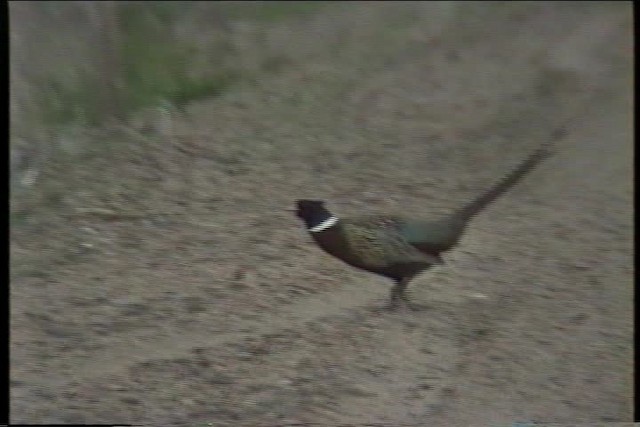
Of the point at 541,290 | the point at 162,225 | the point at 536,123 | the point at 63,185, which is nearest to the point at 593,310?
the point at 541,290

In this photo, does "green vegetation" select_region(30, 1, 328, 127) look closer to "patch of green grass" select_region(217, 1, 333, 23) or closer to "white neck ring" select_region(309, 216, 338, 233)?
"patch of green grass" select_region(217, 1, 333, 23)

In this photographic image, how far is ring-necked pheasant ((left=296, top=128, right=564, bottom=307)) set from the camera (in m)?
1.62

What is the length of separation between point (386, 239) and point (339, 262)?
0.13 meters

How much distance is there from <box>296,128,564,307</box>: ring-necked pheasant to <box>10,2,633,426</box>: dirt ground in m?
0.03

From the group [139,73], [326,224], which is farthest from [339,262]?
[139,73]

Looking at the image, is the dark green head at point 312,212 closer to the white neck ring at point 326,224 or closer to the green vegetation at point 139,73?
the white neck ring at point 326,224

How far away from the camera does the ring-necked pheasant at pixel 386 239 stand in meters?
1.62

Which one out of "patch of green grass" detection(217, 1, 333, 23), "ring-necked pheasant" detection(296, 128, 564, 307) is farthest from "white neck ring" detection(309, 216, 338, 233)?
"patch of green grass" detection(217, 1, 333, 23)

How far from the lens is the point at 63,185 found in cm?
159

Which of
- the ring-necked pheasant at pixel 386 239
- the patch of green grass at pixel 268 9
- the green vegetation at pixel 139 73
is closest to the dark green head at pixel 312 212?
the ring-necked pheasant at pixel 386 239

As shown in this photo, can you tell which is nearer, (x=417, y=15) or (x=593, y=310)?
(x=593, y=310)

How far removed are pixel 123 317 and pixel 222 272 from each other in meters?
0.25

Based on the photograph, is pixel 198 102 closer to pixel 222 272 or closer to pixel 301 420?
pixel 222 272

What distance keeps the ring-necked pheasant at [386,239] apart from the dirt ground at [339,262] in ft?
0.10
